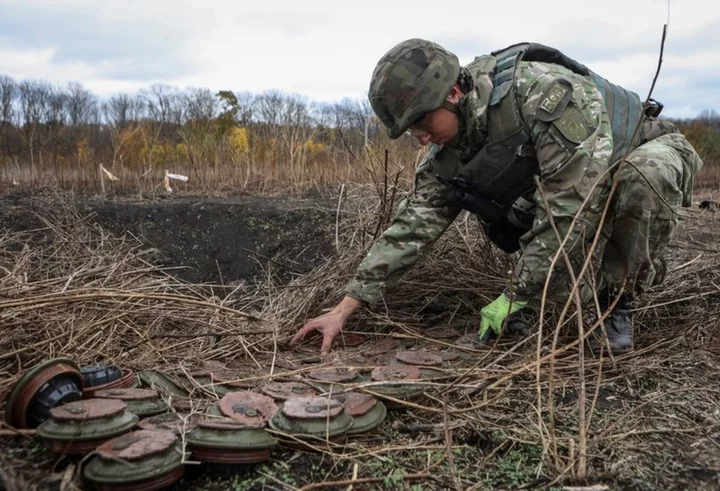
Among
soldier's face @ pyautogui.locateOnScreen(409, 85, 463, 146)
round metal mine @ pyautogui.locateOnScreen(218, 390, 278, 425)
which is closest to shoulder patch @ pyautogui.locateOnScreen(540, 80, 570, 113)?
soldier's face @ pyautogui.locateOnScreen(409, 85, 463, 146)

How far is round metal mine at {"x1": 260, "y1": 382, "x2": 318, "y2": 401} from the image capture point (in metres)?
1.90

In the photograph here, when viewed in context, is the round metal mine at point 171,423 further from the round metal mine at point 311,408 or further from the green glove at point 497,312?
the green glove at point 497,312

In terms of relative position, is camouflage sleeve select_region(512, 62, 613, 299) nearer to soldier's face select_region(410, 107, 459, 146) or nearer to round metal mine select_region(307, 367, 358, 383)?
soldier's face select_region(410, 107, 459, 146)

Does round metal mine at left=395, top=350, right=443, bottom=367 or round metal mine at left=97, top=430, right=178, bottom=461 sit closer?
round metal mine at left=97, top=430, right=178, bottom=461

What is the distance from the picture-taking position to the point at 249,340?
2.55 meters

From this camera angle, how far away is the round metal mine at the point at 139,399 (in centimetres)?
170

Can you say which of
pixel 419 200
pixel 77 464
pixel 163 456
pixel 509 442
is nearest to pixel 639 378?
pixel 509 442

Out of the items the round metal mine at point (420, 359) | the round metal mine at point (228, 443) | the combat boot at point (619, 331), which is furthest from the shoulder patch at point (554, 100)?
the round metal mine at point (228, 443)

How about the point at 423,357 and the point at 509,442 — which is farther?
the point at 423,357

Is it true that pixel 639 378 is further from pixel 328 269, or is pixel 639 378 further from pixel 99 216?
pixel 99 216

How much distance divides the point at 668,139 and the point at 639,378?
A: 1.16 metres

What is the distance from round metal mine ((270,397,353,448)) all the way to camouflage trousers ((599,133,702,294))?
1360 millimetres

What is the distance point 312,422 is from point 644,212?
160 cm

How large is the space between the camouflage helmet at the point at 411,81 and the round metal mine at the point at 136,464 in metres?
1.53
